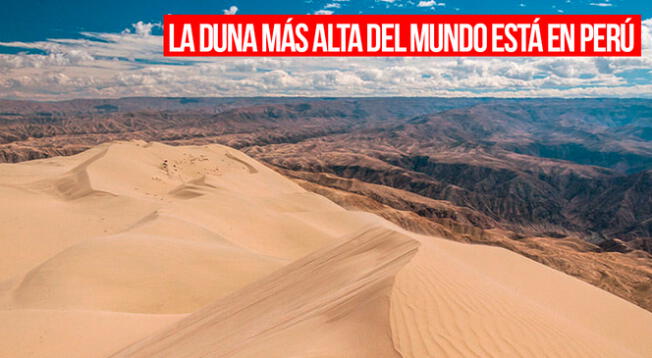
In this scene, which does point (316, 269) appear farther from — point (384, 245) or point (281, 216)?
point (281, 216)

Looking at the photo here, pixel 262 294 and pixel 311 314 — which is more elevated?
pixel 311 314

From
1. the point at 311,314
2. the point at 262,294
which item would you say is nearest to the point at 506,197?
the point at 262,294

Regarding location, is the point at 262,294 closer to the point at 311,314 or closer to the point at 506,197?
the point at 311,314

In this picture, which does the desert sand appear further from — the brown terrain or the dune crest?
the brown terrain

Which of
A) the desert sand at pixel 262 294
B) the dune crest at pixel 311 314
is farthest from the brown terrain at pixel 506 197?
the dune crest at pixel 311 314

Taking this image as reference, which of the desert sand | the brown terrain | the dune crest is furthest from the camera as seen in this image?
the brown terrain

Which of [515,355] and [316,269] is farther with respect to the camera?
[316,269]

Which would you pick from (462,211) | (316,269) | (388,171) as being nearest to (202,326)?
(316,269)

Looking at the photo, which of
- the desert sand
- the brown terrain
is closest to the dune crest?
the desert sand
